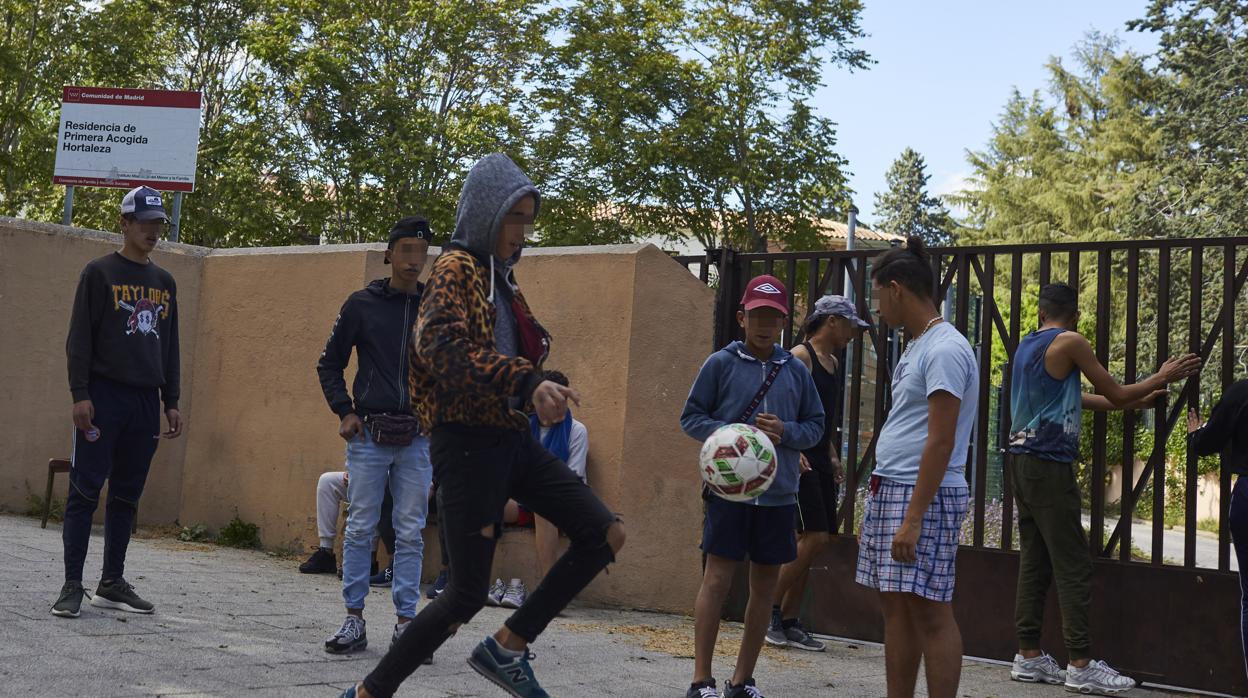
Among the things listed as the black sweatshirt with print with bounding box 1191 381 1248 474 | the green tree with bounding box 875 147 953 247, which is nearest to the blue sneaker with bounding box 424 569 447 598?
the black sweatshirt with print with bounding box 1191 381 1248 474

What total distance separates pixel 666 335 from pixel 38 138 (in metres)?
21.7

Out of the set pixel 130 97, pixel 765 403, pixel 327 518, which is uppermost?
pixel 130 97

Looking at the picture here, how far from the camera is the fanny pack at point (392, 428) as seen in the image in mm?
5488

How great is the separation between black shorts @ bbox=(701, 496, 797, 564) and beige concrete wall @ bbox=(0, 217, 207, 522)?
5978mm

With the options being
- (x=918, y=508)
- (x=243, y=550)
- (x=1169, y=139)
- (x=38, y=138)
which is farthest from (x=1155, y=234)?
(x=918, y=508)

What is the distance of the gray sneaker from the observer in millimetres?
6926

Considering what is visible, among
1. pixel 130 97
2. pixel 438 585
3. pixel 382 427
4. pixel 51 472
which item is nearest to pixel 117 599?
pixel 382 427

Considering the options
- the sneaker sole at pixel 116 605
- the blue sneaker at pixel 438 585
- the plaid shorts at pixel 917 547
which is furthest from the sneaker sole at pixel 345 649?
the plaid shorts at pixel 917 547

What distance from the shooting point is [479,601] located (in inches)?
151

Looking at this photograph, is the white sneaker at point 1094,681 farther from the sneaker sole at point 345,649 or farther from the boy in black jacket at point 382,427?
the sneaker sole at point 345,649

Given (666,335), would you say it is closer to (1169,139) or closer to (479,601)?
(479,601)

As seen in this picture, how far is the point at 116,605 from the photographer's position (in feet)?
19.3

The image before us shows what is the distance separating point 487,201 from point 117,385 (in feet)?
9.14

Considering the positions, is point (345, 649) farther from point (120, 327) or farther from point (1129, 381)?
point (1129, 381)
